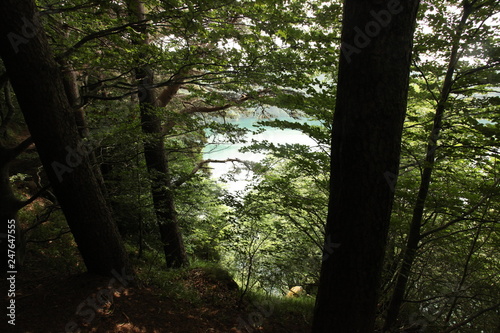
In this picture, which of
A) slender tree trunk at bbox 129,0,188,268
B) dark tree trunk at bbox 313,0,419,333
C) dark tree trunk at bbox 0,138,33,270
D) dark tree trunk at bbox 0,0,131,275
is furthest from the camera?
slender tree trunk at bbox 129,0,188,268

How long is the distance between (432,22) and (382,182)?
2449 millimetres

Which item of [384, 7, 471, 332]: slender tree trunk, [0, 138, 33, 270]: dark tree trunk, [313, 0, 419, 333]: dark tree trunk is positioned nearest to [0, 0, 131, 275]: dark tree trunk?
[0, 138, 33, 270]: dark tree trunk

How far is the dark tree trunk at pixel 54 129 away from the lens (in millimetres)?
2500

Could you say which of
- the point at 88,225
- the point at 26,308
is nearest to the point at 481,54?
the point at 88,225

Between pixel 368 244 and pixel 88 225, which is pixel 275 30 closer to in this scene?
pixel 368 244

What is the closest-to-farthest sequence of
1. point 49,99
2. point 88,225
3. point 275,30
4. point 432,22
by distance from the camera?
point 49,99 < point 432,22 < point 88,225 < point 275,30

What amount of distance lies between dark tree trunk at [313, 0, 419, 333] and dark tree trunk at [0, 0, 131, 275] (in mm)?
2802

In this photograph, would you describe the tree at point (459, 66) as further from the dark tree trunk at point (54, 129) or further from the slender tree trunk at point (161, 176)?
the slender tree trunk at point (161, 176)

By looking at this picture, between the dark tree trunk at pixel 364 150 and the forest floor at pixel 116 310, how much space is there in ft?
7.40

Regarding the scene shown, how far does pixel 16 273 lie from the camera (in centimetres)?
349

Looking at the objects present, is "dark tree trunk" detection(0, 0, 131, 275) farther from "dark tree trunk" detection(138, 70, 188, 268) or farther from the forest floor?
"dark tree trunk" detection(138, 70, 188, 268)

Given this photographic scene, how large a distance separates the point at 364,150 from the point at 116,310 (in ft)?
10.7

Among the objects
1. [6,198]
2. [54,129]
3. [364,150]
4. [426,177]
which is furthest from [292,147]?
[6,198]

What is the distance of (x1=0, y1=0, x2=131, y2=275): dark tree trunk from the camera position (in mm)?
2500
